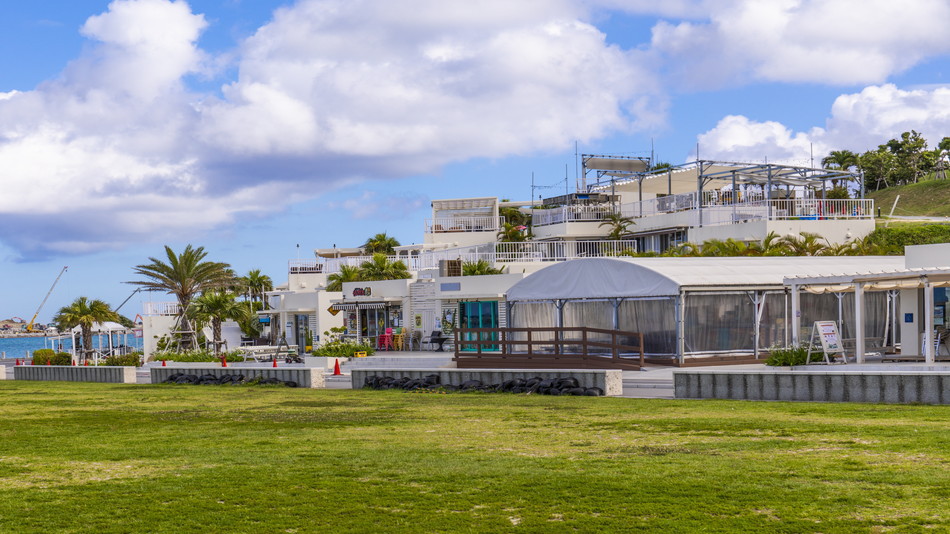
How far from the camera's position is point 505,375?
940 inches

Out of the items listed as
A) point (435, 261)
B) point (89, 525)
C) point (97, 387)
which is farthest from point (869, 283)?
point (435, 261)

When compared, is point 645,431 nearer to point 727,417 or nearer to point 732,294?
point 727,417

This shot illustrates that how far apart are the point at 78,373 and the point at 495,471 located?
1147 inches

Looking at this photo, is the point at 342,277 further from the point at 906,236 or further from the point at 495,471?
the point at 495,471

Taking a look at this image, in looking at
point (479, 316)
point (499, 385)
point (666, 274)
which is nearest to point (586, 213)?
point (479, 316)

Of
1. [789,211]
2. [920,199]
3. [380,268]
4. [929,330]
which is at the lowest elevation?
[929,330]

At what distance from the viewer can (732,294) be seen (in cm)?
2786

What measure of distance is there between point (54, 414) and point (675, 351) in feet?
50.4

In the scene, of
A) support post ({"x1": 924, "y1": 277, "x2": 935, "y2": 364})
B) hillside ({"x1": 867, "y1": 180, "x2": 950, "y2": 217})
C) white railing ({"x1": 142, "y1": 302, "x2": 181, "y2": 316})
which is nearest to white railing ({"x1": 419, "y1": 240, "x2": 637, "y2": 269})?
white railing ({"x1": 142, "y1": 302, "x2": 181, "y2": 316})

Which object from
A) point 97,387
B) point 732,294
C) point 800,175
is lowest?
point 97,387

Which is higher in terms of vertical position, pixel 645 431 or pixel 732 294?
pixel 732 294

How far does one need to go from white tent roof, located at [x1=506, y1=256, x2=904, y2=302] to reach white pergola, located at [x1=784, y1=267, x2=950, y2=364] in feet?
4.43

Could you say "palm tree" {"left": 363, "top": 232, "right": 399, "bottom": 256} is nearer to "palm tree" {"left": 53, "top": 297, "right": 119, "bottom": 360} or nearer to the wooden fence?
"palm tree" {"left": 53, "top": 297, "right": 119, "bottom": 360}

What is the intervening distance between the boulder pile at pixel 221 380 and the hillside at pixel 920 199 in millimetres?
70124
